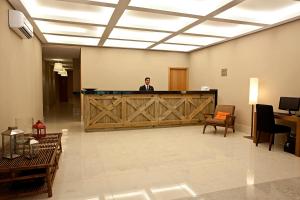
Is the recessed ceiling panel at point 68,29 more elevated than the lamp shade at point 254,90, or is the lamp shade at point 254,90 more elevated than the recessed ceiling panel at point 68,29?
the recessed ceiling panel at point 68,29

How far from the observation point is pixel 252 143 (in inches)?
198

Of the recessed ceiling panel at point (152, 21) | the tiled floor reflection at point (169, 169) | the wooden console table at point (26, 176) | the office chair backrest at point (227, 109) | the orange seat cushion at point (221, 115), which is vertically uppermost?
the recessed ceiling panel at point (152, 21)

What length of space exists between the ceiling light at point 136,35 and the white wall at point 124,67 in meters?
1.82

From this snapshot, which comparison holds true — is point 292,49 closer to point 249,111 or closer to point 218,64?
point 249,111

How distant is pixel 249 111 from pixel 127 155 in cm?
388

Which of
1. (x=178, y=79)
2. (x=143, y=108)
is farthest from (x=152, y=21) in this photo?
(x=178, y=79)

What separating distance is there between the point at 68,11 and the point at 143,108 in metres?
3.23

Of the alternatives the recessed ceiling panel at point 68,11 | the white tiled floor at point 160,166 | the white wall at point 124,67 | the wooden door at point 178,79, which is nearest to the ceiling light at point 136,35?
the recessed ceiling panel at point 68,11

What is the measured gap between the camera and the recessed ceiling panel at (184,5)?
156 inches

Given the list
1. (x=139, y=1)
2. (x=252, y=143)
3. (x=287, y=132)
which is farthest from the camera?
(x=252, y=143)

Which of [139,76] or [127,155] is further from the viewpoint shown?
[139,76]

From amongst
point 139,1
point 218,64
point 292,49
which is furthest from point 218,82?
point 139,1

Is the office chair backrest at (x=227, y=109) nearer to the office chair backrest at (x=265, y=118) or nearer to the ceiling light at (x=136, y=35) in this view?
the office chair backrest at (x=265, y=118)

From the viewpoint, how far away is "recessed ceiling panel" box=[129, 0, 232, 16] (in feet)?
13.0
